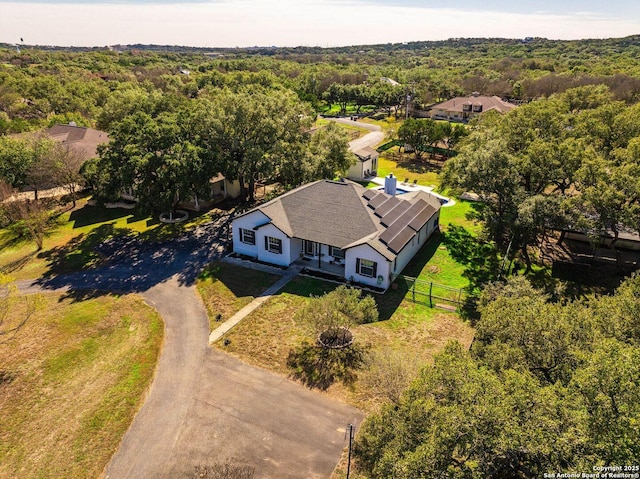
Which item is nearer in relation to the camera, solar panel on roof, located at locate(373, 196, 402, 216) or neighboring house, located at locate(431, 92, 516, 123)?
solar panel on roof, located at locate(373, 196, 402, 216)

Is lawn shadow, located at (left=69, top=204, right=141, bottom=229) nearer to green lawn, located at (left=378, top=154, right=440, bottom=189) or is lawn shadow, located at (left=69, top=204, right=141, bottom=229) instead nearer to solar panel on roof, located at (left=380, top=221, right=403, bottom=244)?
solar panel on roof, located at (left=380, top=221, right=403, bottom=244)

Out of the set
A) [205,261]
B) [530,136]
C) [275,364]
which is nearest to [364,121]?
[530,136]

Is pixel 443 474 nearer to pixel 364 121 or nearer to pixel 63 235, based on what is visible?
pixel 63 235

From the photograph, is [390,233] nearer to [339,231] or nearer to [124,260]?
[339,231]

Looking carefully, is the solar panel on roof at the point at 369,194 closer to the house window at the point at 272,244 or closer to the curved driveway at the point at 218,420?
the house window at the point at 272,244

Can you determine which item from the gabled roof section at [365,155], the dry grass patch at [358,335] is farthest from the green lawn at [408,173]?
the dry grass patch at [358,335]

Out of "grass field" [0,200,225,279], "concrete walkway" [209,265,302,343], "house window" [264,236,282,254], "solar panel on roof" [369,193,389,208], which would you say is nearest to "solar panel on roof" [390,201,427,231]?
"solar panel on roof" [369,193,389,208]
